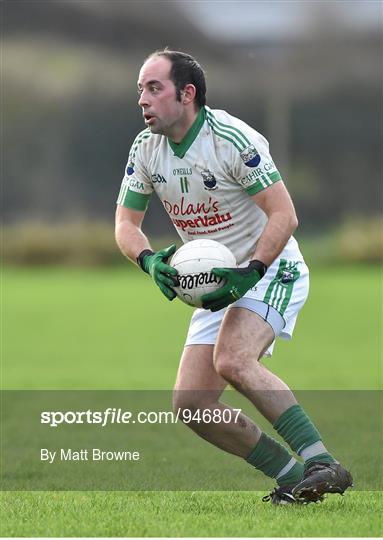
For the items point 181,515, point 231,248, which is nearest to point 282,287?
point 231,248

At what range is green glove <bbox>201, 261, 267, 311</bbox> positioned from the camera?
5.35 metres

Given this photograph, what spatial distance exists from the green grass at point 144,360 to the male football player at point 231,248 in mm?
Result: 290

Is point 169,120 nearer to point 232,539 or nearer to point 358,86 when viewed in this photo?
point 232,539

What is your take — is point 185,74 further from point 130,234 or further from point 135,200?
point 130,234

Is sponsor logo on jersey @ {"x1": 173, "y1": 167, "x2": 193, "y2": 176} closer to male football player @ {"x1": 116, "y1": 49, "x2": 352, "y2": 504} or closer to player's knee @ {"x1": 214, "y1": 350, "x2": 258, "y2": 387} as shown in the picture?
male football player @ {"x1": 116, "y1": 49, "x2": 352, "y2": 504}

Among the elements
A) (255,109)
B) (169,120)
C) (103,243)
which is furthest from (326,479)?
(255,109)

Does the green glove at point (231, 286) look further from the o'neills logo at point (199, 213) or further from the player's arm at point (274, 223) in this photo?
the o'neills logo at point (199, 213)

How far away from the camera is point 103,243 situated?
32344 mm

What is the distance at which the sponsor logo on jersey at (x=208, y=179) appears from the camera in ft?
18.6

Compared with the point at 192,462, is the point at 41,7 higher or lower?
higher

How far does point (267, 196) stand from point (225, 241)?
446 millimetres

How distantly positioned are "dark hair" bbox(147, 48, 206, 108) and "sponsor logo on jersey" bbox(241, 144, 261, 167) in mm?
392

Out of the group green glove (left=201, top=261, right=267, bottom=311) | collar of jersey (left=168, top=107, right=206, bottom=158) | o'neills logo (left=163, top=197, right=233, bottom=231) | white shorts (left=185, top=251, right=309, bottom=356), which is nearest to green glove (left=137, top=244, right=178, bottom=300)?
green glove (left=201, top=261, right=267, bottom=311)

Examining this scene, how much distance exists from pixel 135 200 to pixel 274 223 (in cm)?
88
